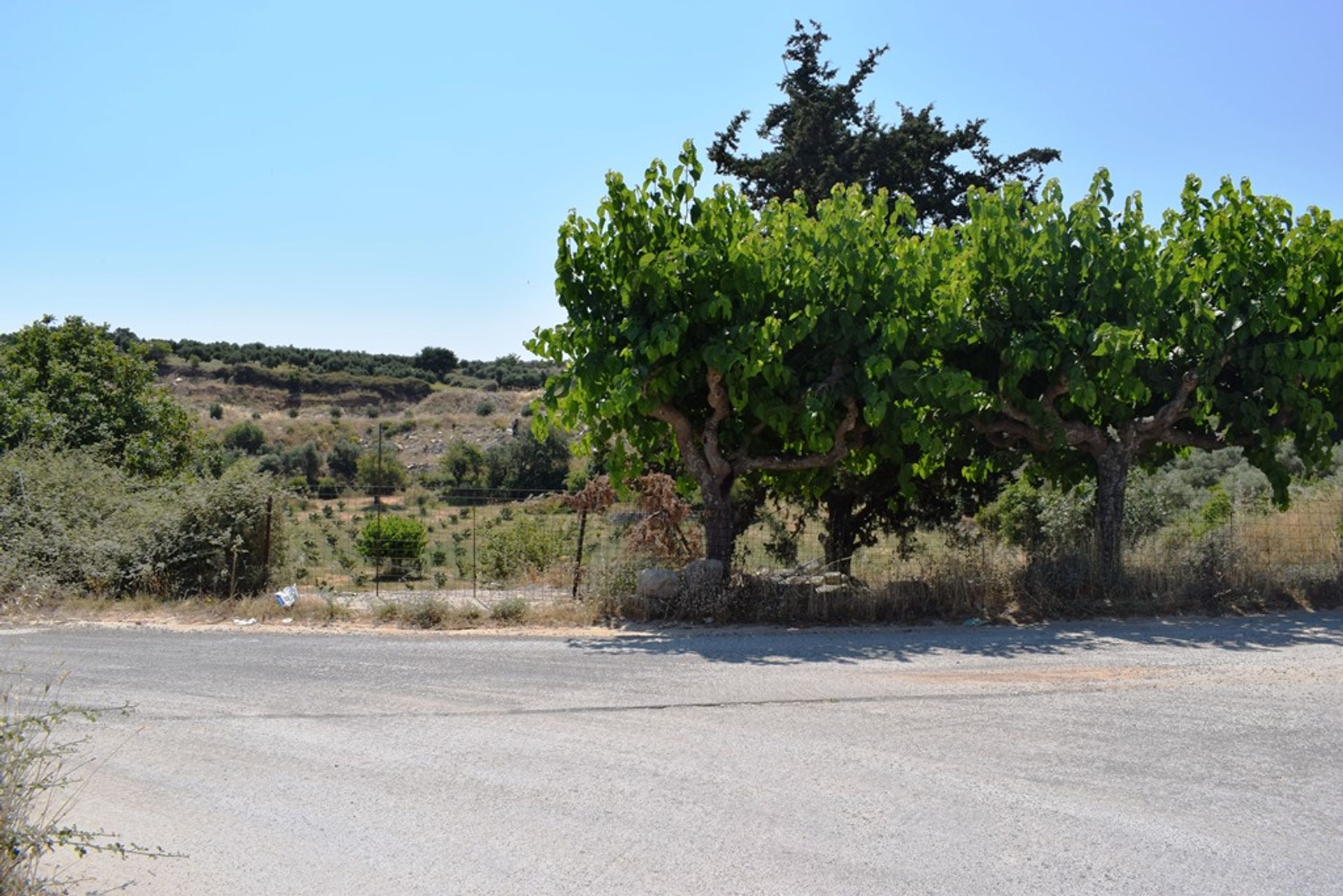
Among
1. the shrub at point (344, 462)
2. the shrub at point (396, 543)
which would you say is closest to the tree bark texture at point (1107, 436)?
the shrub at point (396, 543)

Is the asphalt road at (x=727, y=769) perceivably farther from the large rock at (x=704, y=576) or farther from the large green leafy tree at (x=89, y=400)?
the large green leafy tree at (x=89, y=400)

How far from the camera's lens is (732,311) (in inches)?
596

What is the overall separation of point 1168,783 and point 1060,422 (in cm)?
995

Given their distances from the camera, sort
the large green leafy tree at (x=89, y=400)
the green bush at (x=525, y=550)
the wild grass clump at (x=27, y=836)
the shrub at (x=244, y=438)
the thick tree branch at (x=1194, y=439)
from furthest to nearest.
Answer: the shrub at (x=244, y=438) → the large green leafy tree at (x=89, y=400) → the green bush at (x=525, y=550) → the thick tree branch at (x=1194, y=439) → the wild grass clump at (x=27, y=836)

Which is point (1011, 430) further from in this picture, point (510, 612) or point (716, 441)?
point (510, 612)

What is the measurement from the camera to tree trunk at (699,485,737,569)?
54.2 ft

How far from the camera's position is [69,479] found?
19.9 m

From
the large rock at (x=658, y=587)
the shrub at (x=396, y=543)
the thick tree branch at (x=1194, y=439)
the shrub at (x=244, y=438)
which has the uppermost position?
the shrub at (x=244, y=438)

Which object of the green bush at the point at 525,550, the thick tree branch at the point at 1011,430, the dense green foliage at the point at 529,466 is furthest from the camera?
the dense green foliage at the point at 529,466

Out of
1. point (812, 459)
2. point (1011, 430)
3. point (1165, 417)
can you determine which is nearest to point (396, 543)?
point (812, 459)

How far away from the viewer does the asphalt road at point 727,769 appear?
6.12 metres

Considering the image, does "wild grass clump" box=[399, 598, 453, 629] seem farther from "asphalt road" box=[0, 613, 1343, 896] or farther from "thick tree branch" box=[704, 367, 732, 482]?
"thick tree branch" box=[704, 367, 732, 482]

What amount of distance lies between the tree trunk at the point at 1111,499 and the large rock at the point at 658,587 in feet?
20.4

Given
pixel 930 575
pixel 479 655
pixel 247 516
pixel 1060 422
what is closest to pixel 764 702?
pixel 479 655
